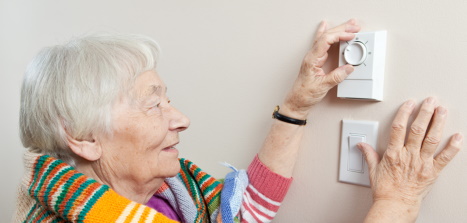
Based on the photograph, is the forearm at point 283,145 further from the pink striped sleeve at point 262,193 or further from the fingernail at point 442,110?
the fingernail at point 442,110

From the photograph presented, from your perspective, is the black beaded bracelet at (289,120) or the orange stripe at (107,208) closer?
the orange stripe at (107,208)

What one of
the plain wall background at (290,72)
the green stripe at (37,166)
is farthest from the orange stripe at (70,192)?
the plain wall background at (290,72)

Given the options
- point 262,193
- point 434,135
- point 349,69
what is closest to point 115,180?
point 262,193

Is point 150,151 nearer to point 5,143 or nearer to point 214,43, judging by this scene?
point 214,43

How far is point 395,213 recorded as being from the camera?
2.34 feet

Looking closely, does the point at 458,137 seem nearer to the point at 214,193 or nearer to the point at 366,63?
the point at 366,63

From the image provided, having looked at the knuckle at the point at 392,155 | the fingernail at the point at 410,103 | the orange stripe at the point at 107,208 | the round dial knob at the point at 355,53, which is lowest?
the orange stripe at the point at 107,208

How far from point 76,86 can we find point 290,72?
0.49 m

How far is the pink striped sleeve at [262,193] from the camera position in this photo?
917mm

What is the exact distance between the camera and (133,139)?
833 millimetres

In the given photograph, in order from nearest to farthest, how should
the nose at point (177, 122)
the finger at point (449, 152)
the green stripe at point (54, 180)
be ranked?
the finger at point (449, 152) < the green stripe at point (54, 180) < the nose at point (177, 122)

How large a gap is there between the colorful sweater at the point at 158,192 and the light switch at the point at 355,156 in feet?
0.55

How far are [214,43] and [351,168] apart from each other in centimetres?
51

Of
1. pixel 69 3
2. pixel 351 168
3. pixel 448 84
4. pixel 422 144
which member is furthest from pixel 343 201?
pixel 69 3
